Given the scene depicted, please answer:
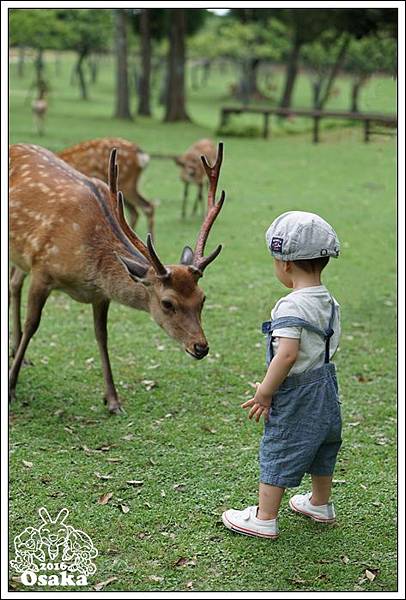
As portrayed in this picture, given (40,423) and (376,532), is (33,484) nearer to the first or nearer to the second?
(40,423)

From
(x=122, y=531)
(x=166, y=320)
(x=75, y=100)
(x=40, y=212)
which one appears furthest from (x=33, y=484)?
(x=75, y=100)

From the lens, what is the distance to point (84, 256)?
13.8 feet

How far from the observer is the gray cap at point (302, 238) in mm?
2725

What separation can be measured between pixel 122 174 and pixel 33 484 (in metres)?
4.50

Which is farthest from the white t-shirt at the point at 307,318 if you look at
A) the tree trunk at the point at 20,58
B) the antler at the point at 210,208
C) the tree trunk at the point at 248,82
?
the tree trunk at the point at 248,82

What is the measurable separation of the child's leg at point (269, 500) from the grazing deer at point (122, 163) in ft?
15.1

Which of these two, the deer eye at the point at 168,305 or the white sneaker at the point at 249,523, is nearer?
the white sneaker at the point at 249,523

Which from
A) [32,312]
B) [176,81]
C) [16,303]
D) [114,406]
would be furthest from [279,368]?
[176,81]

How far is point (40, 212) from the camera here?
174 inches

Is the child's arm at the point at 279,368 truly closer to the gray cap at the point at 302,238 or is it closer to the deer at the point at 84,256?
the gray cap at the point at 302,238

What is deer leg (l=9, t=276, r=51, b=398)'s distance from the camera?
4371 mm

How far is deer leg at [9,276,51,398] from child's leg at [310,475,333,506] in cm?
173

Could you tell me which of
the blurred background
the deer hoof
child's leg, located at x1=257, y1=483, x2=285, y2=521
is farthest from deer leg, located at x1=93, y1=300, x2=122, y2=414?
the blurred background

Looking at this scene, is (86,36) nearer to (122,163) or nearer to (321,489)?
(122,163)
